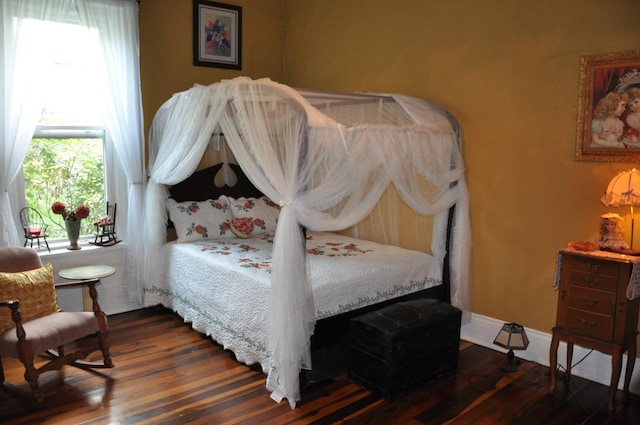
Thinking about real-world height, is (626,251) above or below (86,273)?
above

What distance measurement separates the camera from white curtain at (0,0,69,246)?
3910 mm

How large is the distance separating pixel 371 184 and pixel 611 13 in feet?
6.15

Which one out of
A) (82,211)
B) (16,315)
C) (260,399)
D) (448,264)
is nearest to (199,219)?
(82,211)

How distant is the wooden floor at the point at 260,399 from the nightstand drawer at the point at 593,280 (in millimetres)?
750

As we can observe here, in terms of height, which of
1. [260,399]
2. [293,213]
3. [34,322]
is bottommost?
[260,399]

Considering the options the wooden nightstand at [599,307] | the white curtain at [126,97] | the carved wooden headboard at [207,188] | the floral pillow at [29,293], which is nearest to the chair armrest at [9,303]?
the floral pillow at [29,293]

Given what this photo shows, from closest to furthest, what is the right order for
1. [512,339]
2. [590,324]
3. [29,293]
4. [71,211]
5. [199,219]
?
[590,324]
[29,293]
[512,339]
[71,211]
[199,219]

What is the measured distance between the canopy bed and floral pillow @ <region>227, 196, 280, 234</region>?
1.1 inches

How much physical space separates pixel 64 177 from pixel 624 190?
424cm

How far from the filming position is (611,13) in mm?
3242

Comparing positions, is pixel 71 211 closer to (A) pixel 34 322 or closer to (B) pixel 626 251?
(A) pixel 34 322

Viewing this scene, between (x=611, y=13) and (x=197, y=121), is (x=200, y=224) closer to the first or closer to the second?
(x=197, y=121)

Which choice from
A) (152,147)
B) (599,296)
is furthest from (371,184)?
(152,147)

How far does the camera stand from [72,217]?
4.34 m
